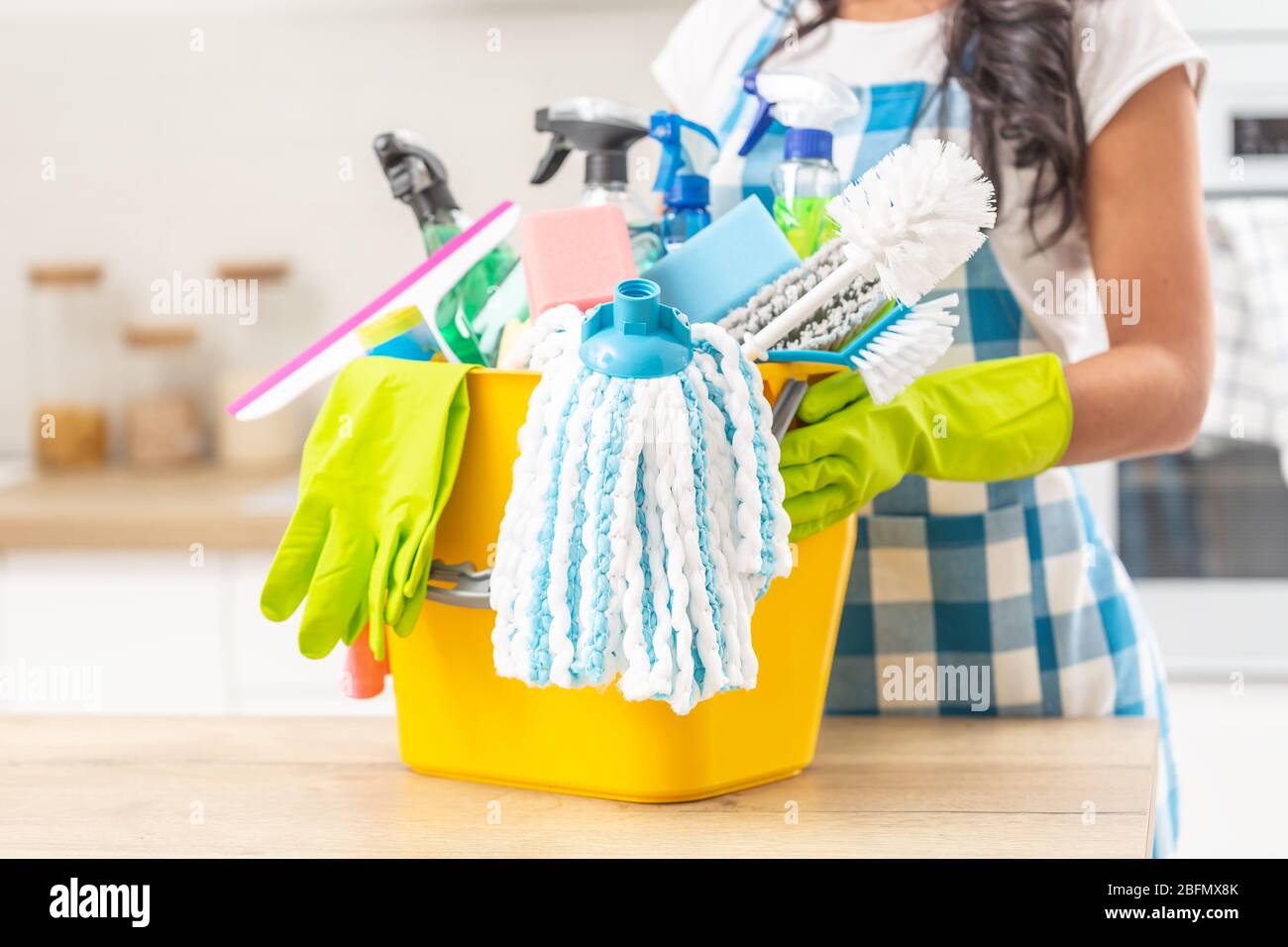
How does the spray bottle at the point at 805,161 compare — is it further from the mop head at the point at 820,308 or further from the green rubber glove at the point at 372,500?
the green rubber glove at the point at 372,500

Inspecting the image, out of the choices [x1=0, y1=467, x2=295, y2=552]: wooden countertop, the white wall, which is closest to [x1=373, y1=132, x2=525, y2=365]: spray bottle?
[x1=0, y1=467, x2=295, y2=552]: wooden countertop

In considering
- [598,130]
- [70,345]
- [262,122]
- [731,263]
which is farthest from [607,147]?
[70,345]

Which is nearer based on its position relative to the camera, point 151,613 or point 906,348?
point 906,348

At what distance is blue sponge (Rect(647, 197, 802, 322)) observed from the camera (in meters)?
0.51

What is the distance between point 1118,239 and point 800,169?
0.27 metres

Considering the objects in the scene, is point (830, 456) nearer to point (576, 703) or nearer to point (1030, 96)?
point (576, 703)

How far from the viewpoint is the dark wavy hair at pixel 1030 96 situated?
2.54ft

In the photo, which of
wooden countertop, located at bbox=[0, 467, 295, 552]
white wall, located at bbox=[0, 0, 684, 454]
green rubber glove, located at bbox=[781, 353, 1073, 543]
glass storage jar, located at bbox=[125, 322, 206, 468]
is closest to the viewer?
green rubber glove, located at bbox=[781, 353, 1073, 543]

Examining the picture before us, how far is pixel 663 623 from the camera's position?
46 cm

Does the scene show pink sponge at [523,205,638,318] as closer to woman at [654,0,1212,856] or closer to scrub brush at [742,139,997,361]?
scrub brush at [742,139,997,361]

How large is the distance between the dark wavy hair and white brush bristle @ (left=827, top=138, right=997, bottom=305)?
295 millimetres

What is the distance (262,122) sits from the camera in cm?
200

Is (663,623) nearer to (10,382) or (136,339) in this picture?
(136,339)

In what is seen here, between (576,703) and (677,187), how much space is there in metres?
0.24
